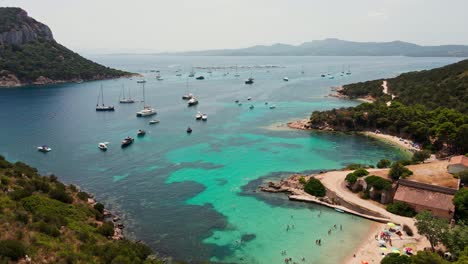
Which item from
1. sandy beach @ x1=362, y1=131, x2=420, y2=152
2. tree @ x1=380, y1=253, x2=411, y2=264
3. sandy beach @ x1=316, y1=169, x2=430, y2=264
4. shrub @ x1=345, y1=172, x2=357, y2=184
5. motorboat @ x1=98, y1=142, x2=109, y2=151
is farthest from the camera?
motorboat @ x1=98, y1=142, x2=109, y2=151

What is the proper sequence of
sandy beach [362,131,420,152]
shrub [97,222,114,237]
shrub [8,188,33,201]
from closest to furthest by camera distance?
shrub [97,222,114,237] → shrub [8,188,33,201] → sandy beach [362,131,420,152]

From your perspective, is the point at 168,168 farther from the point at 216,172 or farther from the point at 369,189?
the point at 369,189

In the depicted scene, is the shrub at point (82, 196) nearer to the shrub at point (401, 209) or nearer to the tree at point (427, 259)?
the shrub at point (401, 209)

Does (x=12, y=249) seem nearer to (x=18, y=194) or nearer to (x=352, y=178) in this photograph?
(x=18, y=194)

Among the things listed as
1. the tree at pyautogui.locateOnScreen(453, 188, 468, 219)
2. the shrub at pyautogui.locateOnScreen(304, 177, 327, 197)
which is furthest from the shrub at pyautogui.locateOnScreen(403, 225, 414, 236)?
the shrub at pyautogui.locateOnScreen(304, 177, 327, 197)

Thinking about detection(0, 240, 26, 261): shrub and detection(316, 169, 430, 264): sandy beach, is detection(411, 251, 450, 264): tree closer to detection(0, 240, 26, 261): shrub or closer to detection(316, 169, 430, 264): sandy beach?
detection(316, 169, 430, 264): sandy beach

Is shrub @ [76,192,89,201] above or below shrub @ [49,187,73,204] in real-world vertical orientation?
below
